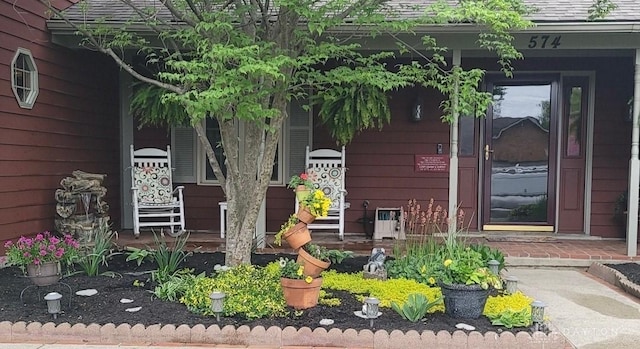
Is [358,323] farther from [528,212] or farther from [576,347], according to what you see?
[528,212]

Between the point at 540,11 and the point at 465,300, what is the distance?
138 inches

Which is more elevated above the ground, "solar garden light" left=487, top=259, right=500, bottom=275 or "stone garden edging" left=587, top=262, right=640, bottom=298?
"solar garden light" left=487, top=259, right=500, bottom=275

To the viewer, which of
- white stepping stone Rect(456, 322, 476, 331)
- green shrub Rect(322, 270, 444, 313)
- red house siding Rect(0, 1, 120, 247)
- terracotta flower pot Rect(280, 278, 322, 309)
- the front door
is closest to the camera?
white stepping stone Rect(456, 322, 476, 331)

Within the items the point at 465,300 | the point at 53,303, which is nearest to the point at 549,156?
the point at 465,300

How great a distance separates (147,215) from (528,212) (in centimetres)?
473

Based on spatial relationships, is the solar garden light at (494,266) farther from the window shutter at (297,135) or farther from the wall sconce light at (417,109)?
the window shutter at (297,135)

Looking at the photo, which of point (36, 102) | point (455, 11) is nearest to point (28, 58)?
point (36, 102)

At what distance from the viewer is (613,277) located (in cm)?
442

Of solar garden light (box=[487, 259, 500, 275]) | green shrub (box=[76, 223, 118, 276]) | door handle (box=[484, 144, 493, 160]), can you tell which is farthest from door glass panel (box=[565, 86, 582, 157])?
green shrub (box=[76, 223, 118, 276])

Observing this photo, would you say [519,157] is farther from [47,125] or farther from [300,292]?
[47,125]

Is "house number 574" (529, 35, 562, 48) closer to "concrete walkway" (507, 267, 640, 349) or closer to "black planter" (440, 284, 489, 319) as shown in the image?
"concrete walkway" (507, 267, 640, 349)

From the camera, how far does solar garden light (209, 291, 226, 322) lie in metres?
3.04

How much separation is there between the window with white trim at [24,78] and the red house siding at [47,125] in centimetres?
6

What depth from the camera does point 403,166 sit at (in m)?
6.38
